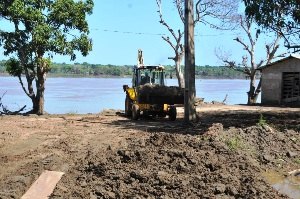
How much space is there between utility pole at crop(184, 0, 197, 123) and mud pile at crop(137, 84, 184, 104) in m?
2.91

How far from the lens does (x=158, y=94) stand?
20.1 m

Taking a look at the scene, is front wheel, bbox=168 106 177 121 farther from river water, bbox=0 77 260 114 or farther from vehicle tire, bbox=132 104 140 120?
river water, bbox=0 77 260 114

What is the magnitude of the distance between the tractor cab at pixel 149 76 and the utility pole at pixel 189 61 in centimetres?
414

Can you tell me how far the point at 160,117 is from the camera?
22438 mm

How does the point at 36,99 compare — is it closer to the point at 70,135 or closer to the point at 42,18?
the point at 42,18

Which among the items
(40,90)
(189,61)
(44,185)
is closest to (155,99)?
(189,61)

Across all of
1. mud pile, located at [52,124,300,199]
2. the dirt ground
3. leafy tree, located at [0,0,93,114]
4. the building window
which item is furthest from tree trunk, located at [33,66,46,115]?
the building window

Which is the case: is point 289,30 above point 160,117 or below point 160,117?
above

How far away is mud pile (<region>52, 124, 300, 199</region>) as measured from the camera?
7764mm

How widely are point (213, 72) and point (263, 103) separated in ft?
355

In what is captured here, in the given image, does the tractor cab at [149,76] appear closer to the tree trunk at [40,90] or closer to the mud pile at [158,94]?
the mud pile at [158,94]

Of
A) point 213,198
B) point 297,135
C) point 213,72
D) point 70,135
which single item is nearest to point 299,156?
point 297,135

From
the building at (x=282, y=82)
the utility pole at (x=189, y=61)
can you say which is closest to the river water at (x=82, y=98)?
the utility pole at (x=189, y=61)

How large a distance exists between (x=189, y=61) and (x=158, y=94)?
11.2 feet
